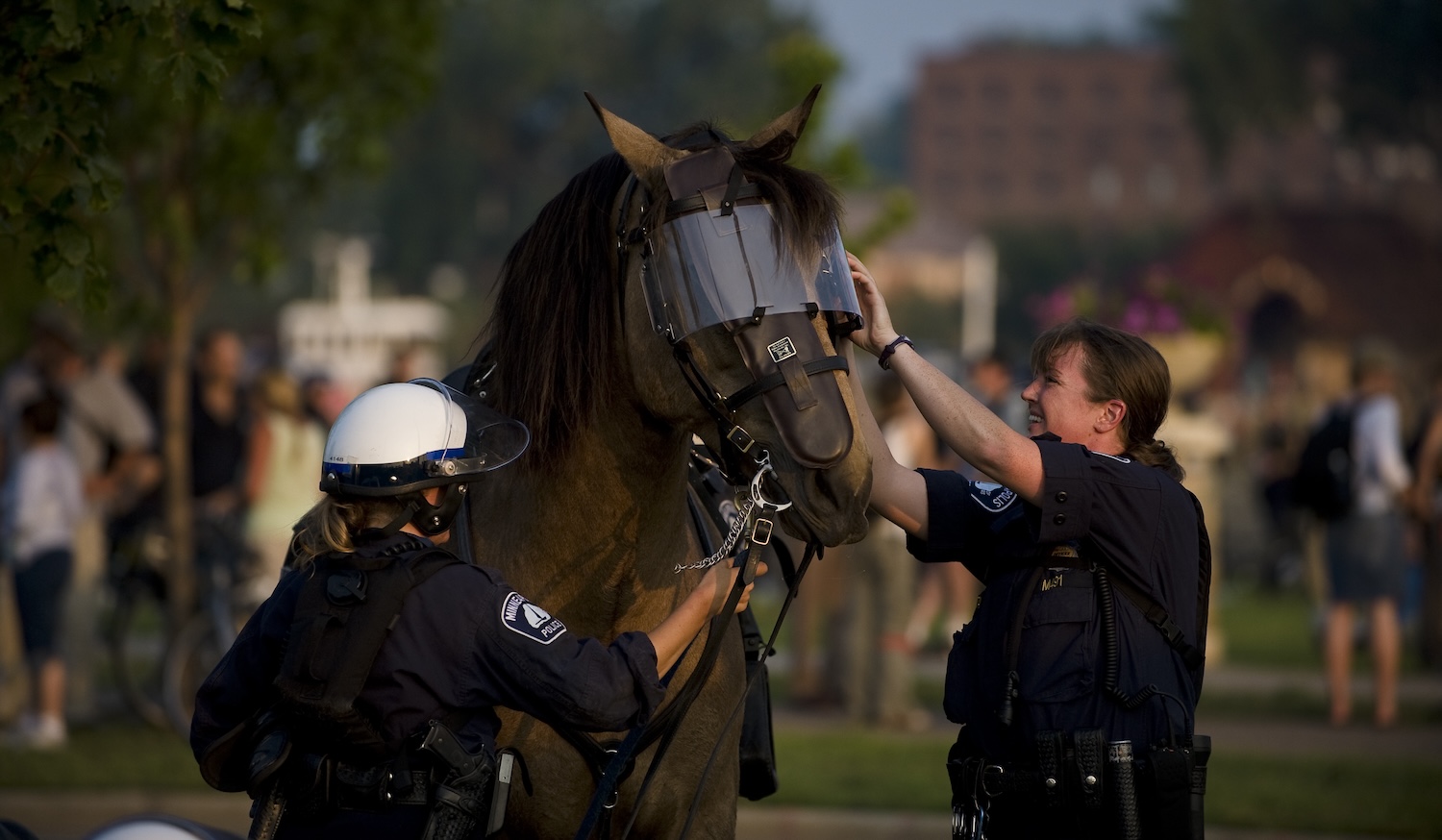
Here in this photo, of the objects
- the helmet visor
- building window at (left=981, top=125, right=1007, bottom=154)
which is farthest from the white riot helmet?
building window at (left=981, top=125, right=1007, bottom=154)

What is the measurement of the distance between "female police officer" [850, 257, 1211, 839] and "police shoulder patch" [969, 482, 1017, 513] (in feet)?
0.17

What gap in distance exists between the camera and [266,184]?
10.6m

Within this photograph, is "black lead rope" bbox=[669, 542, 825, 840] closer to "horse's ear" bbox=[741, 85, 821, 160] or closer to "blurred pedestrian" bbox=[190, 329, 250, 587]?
"horse's ear" bbox=[741, 85, 821, 160]

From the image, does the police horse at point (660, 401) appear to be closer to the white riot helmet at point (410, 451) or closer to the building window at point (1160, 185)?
the white riot helmet at point (410, 451)

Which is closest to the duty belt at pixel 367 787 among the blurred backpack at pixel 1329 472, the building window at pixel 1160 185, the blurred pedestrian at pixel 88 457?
the blurred pedestrian at pixel 88 457

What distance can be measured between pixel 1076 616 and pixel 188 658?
730 cm

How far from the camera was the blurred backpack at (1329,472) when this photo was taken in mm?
10914

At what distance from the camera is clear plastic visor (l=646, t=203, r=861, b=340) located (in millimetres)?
3439

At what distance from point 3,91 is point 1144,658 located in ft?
10.5

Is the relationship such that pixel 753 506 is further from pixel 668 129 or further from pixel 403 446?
pixel 668 129

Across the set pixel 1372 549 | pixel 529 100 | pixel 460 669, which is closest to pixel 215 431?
pixel 1372 549

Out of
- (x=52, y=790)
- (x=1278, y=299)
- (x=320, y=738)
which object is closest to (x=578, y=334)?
(x=320, y=738)

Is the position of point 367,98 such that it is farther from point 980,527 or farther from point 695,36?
point 695,36

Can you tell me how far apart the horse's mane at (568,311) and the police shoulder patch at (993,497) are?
37.7 inches
